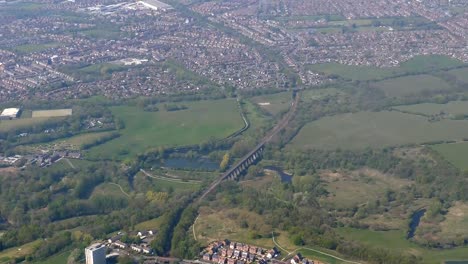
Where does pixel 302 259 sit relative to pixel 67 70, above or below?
above

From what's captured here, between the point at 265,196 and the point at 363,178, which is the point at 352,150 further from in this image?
the point at 265,196

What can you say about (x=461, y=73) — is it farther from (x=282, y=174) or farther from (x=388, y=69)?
(x=282, y=174)

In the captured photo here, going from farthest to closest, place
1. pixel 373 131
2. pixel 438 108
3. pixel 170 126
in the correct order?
pixel 438 108 → pixel 170 126 → pixel 373 131

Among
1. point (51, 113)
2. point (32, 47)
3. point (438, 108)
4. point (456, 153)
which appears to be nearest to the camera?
point (456, 153)

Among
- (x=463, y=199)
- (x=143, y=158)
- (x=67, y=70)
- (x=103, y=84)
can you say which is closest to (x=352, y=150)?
(x=463, y=199)

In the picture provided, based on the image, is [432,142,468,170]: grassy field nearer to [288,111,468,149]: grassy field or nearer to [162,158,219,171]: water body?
[288,111,468,149]: grassy field

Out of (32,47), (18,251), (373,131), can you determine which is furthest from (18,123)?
(373,131)
